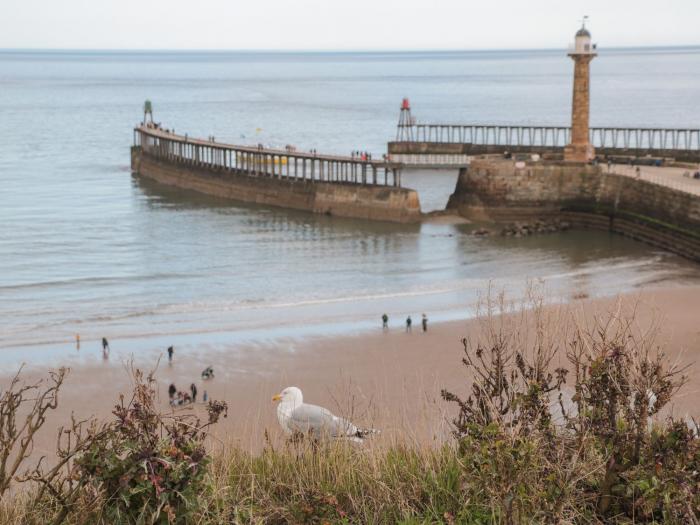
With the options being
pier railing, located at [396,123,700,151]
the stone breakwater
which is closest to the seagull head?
the stone breakwater

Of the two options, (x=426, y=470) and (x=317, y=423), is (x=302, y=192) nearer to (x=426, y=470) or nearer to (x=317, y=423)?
(x=317, y=423)

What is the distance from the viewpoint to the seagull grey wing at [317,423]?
9828 mm

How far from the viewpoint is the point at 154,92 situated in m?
189

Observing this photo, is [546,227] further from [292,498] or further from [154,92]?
[154,92]

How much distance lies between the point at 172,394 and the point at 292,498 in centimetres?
1291

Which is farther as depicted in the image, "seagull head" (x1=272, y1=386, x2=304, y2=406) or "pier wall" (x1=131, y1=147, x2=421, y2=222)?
"pier wall" (x1=131, y1=147, x2=421, y2=222)

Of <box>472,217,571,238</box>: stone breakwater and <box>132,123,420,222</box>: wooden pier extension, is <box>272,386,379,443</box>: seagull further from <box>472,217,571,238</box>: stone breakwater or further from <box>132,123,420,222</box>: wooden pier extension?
<box>132,123,420,222</box>: wooden pier extension

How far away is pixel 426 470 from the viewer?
29.4ft

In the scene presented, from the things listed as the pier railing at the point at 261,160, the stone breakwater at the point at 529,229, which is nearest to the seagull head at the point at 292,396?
the stone breakwater at the point at 529,229

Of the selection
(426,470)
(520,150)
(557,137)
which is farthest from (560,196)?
(426,470)

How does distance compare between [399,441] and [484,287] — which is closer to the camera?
[399,441]

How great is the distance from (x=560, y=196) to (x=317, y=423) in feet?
133

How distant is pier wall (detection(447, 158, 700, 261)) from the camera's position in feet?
147

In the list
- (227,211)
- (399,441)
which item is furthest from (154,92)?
(399,441)
